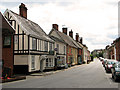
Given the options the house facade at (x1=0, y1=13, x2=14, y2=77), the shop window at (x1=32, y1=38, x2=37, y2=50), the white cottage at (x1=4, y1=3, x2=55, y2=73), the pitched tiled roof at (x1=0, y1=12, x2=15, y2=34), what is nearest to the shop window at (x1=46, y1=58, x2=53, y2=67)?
the white cottage at (x1=4, y1=3, x2=55, y2=73)

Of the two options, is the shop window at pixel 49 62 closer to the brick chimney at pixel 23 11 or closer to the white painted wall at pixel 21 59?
the white painted wall at pixel 21 59

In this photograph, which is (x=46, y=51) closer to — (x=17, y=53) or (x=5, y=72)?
(x=17, y=53)

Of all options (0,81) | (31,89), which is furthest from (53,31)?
(31,89)

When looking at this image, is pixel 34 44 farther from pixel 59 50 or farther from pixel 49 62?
pixel 59 50

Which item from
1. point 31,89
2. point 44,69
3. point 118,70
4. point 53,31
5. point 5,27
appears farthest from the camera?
point 53,31

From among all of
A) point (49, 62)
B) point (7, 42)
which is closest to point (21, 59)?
point (7, 42)

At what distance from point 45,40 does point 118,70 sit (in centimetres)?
1591

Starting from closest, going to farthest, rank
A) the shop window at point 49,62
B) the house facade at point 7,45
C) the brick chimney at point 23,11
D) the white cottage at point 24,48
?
the house facade at point 7,45 → the white cottage at point 24,48 → the brick chimney at point 23,11 → the shop window at point 49,62

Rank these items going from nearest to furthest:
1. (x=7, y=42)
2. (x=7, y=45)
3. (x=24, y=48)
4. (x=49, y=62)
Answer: (x=7, y=45) → (x=7, y=42) → (x=24, y=48) → (x=49, y=62)

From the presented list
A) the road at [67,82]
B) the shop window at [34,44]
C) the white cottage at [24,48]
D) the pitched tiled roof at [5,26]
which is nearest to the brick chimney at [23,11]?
the white cottage at [24,48]

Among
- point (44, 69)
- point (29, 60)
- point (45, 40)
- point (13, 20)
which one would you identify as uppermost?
point (13, 20)

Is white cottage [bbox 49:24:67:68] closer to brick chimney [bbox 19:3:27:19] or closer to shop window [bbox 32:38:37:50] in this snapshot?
brick chimney [bbox 19:3:27:19]

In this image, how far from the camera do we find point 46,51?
2797cm

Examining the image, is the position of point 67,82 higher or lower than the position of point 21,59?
lower
